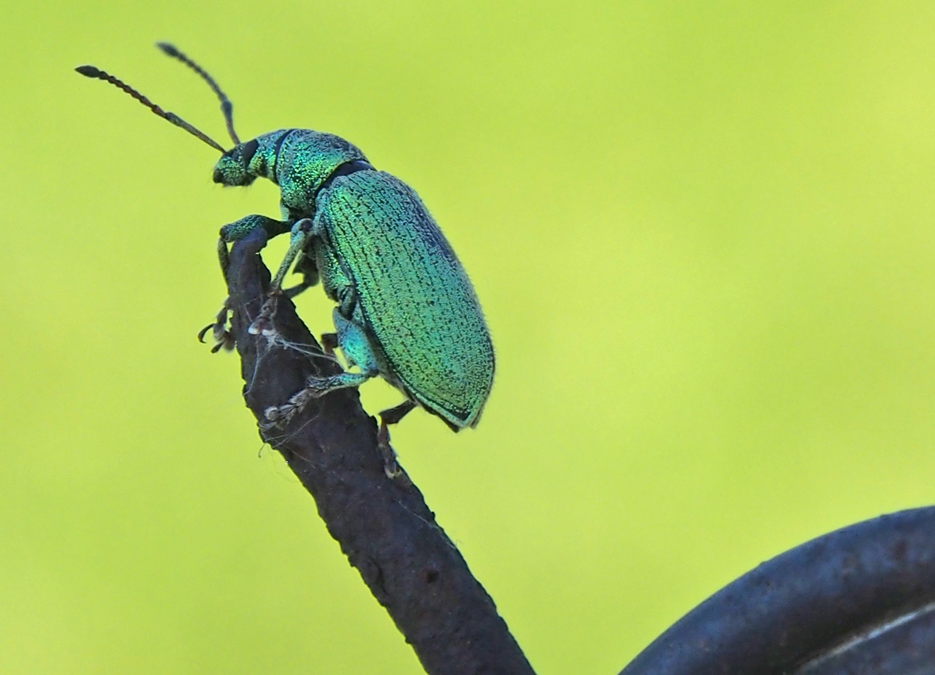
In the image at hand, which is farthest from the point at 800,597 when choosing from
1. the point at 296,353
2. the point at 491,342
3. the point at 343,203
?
the point at 343,203

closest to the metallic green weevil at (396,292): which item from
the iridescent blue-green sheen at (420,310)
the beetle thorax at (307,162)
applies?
the iridescent blue-green sheen at (420,310)

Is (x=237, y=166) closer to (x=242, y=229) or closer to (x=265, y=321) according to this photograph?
(x=242, y=229)

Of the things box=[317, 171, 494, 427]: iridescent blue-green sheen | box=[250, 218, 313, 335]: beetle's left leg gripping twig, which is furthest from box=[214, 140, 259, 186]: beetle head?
box=[317, 171, 494, 427]: iridescent blue-green sheen

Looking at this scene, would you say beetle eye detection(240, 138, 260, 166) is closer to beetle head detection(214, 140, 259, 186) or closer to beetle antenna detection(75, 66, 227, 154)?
beetle head detection(214, 140, 259, 186)

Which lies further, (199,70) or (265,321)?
(199,70)

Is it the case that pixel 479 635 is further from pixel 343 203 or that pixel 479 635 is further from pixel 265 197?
pixel 265 197

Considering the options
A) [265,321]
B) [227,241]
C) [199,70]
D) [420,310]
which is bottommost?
[265,321]

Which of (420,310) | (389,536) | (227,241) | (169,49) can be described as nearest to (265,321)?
(389,536)
